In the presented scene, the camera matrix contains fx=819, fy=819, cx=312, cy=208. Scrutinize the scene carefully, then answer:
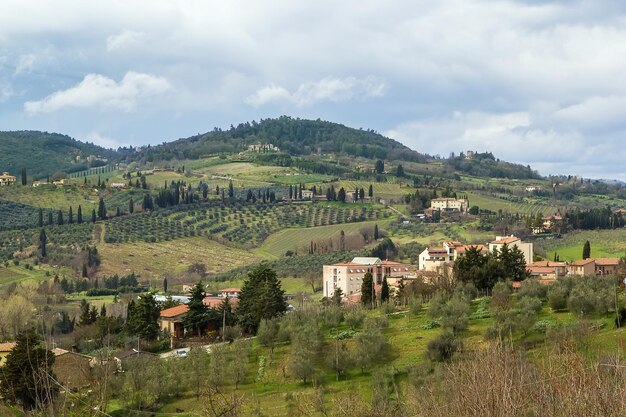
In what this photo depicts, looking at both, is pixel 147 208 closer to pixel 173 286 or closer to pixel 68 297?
pixel 173 286

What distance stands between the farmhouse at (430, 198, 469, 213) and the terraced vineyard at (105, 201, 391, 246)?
865 centimetres

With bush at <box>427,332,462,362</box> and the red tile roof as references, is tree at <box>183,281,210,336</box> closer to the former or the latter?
the red tile roof

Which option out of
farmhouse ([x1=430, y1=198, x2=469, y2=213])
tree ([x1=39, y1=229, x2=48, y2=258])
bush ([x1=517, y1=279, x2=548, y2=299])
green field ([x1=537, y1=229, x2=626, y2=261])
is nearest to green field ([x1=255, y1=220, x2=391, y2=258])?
farmhouse ([x1=430, y1=198, x2=469, y2=213])

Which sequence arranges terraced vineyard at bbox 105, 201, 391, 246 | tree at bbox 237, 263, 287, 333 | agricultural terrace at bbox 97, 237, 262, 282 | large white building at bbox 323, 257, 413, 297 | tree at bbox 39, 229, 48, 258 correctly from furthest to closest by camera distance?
terraced vineyard at bbox 105, 201, 391, 246, tree at bbox 39, 229, 48, 258, agricultural terrace at bbox 97, 237, 262, 282, large white building at bbox 323, 257, 413, 297, tree at bbox 237, 263, 287, 333

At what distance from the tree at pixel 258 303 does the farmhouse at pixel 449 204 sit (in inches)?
3146

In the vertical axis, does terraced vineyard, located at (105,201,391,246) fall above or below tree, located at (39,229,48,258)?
above

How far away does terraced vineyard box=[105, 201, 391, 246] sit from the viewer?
12306cm

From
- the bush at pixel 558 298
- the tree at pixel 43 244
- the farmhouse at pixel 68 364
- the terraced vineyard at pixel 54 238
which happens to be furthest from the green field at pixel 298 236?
the bush at pixel 558 298

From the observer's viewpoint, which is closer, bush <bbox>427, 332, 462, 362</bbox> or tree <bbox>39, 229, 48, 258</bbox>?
bush <bbox>427, 332, 462, 362</bbox>

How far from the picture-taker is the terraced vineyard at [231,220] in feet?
404

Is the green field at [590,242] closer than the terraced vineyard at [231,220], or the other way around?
the green field at [590,242]

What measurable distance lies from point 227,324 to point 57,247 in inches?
2399

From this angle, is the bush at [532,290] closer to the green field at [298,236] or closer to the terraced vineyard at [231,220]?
the green field at [298,236]

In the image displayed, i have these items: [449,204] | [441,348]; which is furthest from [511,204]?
[441,348]
